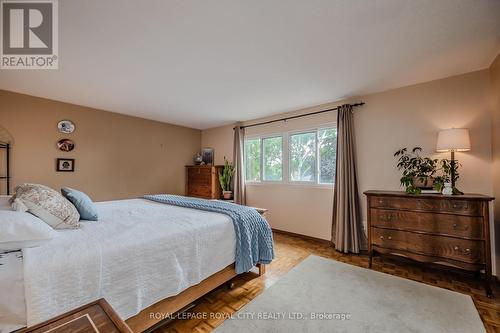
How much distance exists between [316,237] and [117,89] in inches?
152

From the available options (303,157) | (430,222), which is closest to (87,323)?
(430,222)

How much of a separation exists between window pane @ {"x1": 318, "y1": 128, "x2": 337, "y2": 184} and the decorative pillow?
10.9ft

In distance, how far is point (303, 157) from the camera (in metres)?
3.83

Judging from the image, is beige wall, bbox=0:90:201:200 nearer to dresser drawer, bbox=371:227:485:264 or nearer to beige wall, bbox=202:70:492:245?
beige wall, bbox=202:70:492:245

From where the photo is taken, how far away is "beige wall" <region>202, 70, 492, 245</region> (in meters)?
2.38

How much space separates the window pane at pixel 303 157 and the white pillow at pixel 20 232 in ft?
11.2

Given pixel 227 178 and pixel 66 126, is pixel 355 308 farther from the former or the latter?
pixel 66 126

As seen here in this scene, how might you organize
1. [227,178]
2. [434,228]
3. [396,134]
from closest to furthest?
[434,228] → [396,134] → [227,178]

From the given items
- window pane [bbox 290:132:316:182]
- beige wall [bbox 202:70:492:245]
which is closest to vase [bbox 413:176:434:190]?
beige wall [bbox 202:70:492:245]

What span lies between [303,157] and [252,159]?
4.03ft

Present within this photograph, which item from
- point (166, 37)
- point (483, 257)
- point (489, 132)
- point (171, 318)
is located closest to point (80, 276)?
point (171, 318)

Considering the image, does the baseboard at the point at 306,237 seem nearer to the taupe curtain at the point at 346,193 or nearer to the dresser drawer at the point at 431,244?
the taupe curtain at the point at 346,193

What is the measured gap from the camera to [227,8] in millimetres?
1487

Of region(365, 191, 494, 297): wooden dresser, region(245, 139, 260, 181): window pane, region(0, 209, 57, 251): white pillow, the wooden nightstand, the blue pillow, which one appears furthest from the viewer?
region(245, 139, 260, 181): window pane
